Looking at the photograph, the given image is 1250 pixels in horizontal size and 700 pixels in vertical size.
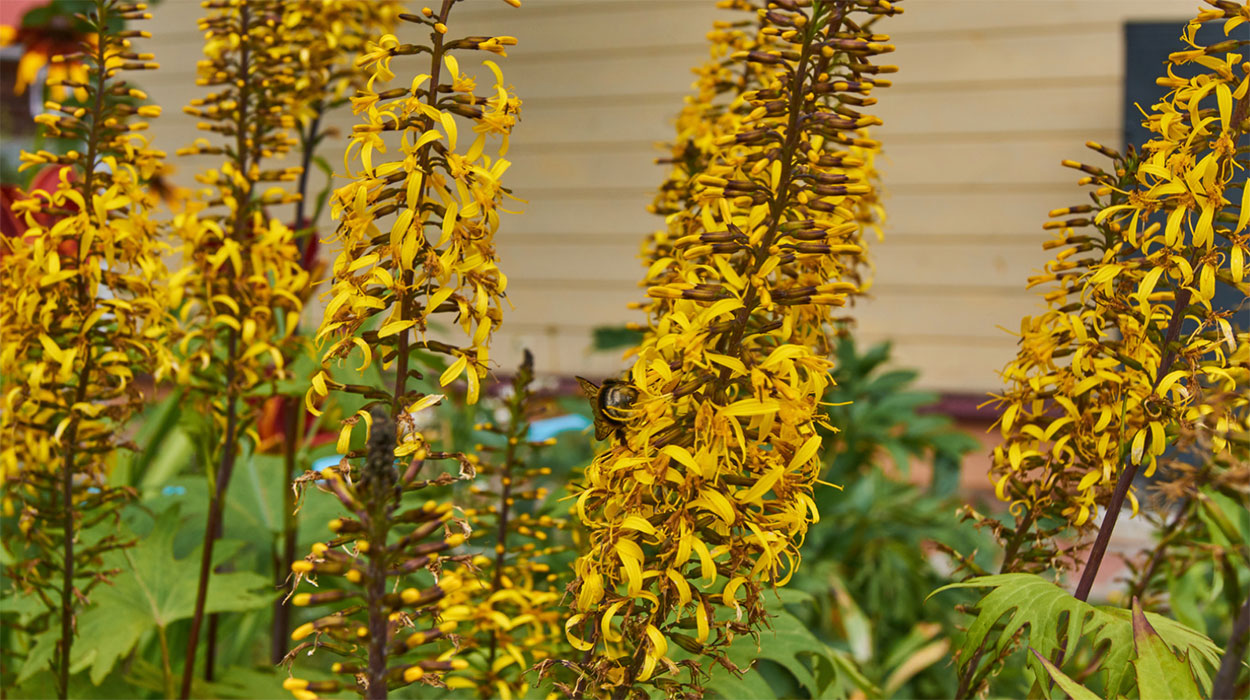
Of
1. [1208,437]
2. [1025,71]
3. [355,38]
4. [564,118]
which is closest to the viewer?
[1208,437]

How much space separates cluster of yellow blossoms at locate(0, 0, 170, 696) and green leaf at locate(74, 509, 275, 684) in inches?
2.6

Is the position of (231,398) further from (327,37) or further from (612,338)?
(612,338)

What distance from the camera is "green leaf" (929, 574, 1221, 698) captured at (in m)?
0.82

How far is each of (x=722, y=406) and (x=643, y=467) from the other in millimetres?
80

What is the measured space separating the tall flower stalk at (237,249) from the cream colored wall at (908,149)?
236 centimetres

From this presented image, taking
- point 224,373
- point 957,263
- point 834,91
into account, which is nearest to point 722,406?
point 834,91

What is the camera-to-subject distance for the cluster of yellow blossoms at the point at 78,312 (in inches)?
41.9

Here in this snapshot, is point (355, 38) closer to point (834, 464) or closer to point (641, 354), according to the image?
point (641, 354)

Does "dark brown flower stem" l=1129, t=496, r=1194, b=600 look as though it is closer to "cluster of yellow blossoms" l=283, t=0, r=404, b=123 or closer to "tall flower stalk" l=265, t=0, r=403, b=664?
"tall flower stalk" l=265, t=0, r=403, b=664

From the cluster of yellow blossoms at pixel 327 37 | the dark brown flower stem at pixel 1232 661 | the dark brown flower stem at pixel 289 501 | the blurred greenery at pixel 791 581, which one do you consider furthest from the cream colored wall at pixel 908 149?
the dark brown flower stem at pixel 1232 661

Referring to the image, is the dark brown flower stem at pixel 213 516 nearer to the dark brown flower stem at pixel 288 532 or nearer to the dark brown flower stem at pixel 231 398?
the dark brown flower stem at pixel 231 398

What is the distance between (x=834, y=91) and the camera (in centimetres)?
79

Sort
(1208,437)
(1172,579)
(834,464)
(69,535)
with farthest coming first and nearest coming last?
(834,464) < (1172,579) < (69,535) < (1208,437)

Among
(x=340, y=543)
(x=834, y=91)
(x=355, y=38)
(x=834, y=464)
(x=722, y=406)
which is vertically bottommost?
(x=834, y=464)
